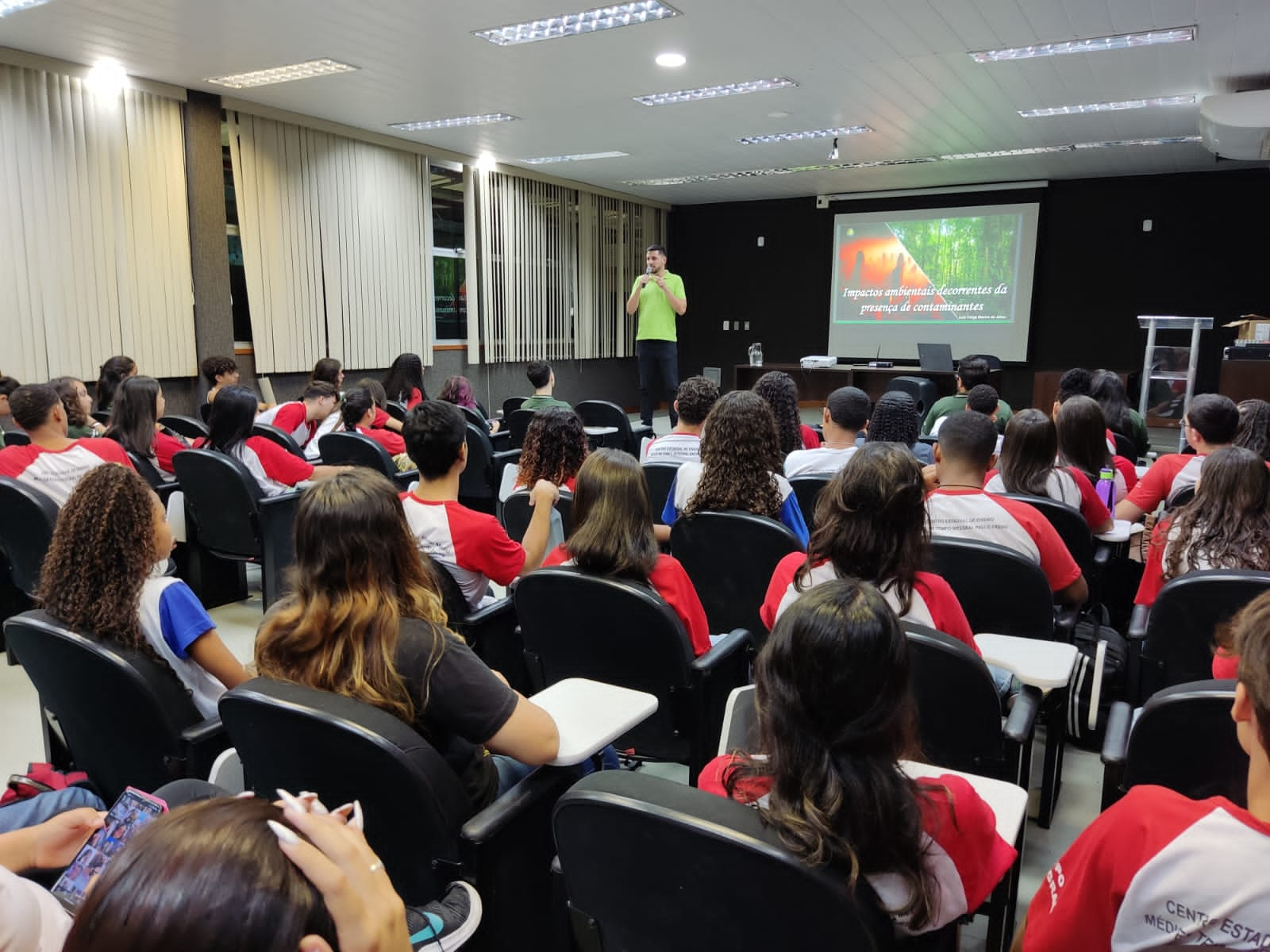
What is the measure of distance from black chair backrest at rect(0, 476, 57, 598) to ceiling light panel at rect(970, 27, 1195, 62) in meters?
5.73

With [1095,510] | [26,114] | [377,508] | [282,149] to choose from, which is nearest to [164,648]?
[377,508]

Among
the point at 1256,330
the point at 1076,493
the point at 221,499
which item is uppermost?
the point at 1256,330

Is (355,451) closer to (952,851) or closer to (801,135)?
(952,851)

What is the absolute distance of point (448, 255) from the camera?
926 centimetres

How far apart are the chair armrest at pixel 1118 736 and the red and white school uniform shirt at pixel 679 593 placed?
0.89 meters

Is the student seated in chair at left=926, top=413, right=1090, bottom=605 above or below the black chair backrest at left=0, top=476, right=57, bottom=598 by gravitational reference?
above

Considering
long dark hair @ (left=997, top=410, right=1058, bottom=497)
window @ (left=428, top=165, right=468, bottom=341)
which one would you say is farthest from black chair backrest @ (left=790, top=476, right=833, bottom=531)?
window @ (left=428, top=165, right=468, bottom=341)

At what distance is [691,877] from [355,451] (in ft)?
12.0

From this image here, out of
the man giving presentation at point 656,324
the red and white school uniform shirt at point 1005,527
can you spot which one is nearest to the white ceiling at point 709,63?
the man giving presentation at point 656,324

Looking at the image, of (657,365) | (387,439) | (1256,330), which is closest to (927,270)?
(1256,330)

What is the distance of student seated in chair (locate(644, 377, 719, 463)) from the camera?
3.70m

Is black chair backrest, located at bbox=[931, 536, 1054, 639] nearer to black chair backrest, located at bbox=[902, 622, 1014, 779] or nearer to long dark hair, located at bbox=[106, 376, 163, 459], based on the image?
Answer: black chair backrest, located at bbox=[902, 622, 1014, 779]

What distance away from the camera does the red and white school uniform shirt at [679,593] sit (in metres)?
2.10

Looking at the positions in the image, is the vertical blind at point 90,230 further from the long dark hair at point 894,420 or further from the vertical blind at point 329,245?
the long dark hair at point 894,420
